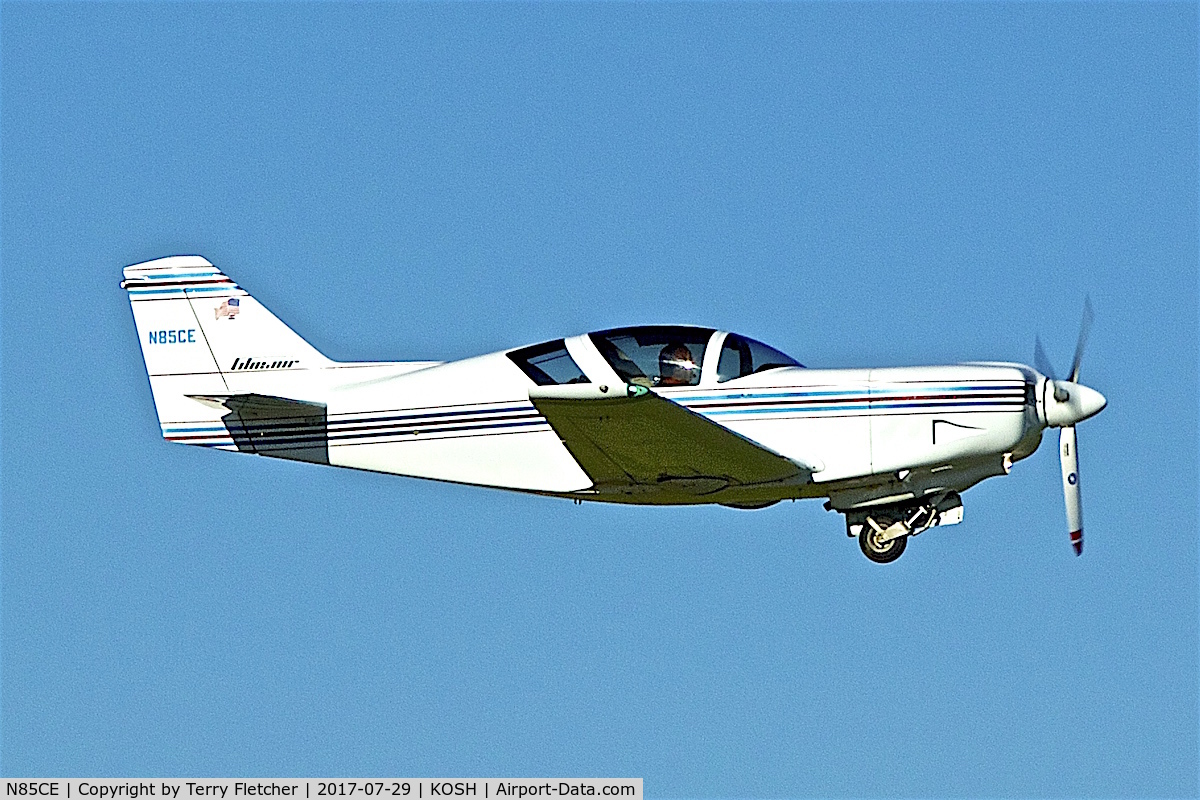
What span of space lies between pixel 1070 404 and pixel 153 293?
1002cm

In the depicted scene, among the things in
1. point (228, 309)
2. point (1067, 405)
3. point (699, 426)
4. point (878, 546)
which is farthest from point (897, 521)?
point (228, 309)

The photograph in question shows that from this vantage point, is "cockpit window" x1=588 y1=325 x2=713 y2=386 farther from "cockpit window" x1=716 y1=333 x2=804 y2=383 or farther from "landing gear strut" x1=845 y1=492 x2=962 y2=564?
"landing gear strut" x1=845 y1=492 x2=962 y2=564

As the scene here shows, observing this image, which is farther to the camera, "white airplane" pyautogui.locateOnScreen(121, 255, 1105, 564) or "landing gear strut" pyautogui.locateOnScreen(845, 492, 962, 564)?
"landing gear strut" pyautogui.locateOnScreen(845, 492, 962, 564)

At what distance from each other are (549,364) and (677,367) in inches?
50.3

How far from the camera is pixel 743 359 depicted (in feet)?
70.5

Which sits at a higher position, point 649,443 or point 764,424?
point 764,424

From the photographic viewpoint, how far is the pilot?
21.2m

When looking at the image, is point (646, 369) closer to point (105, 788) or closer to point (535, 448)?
point (535, 448)

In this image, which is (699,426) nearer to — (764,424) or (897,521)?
(764,424)

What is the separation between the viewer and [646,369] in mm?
21188

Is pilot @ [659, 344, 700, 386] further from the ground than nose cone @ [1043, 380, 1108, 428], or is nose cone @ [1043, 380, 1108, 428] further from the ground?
pilot @ [659, 344, 700, 386]

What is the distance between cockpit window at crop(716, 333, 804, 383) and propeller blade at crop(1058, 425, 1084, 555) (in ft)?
9.38

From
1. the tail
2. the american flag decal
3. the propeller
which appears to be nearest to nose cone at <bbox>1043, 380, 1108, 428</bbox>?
the propeller

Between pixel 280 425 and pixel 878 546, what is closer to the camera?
pixel 878 546
